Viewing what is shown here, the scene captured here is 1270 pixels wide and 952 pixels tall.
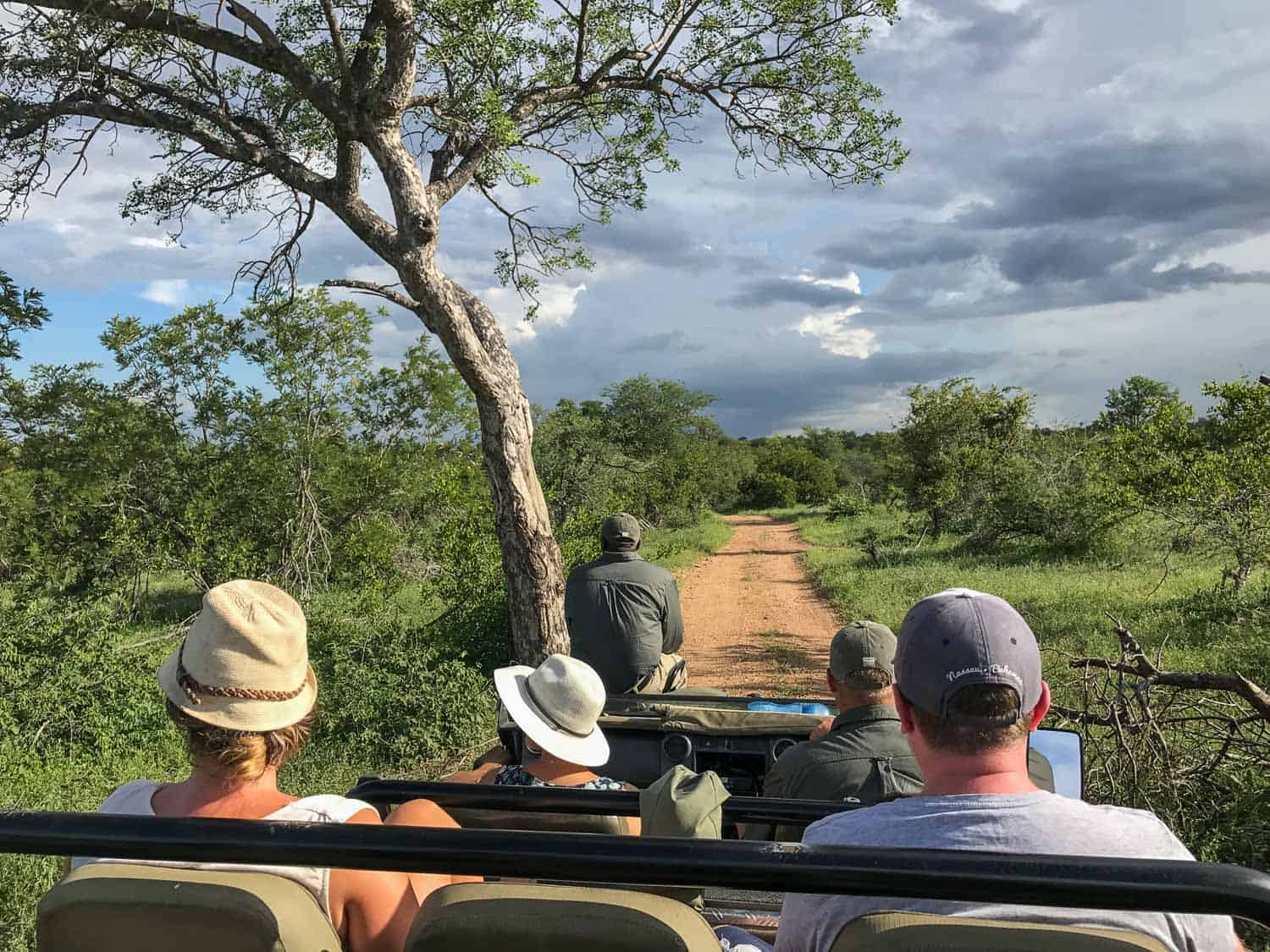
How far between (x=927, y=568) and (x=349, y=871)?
1464cm

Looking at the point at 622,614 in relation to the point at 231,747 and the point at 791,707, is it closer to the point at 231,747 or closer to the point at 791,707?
the point at 791,707

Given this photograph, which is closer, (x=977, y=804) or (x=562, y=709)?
(x=977, y=804)

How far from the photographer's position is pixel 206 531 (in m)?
11.0

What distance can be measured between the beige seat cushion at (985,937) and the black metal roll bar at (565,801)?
31.6 inches

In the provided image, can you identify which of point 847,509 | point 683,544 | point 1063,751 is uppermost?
point 1063,751

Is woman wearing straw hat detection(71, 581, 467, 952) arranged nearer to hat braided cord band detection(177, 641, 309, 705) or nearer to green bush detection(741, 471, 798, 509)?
hat braided cord band detection(177, 641, 309, 705)

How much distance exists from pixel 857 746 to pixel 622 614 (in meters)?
2.97

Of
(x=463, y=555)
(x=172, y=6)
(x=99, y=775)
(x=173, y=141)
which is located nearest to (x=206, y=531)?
(x=463, y=555)

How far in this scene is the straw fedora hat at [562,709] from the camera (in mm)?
3059

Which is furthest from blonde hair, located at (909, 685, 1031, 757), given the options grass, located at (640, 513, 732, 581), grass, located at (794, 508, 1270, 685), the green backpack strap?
grass, located at (640, 513, 732, 581)

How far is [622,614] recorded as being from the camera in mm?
5941

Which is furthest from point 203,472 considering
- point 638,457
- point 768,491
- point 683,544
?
point 768,491

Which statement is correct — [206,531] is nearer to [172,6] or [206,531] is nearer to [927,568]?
[172,6]

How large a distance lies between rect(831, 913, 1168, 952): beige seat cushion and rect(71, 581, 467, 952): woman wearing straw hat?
1.02 metres
